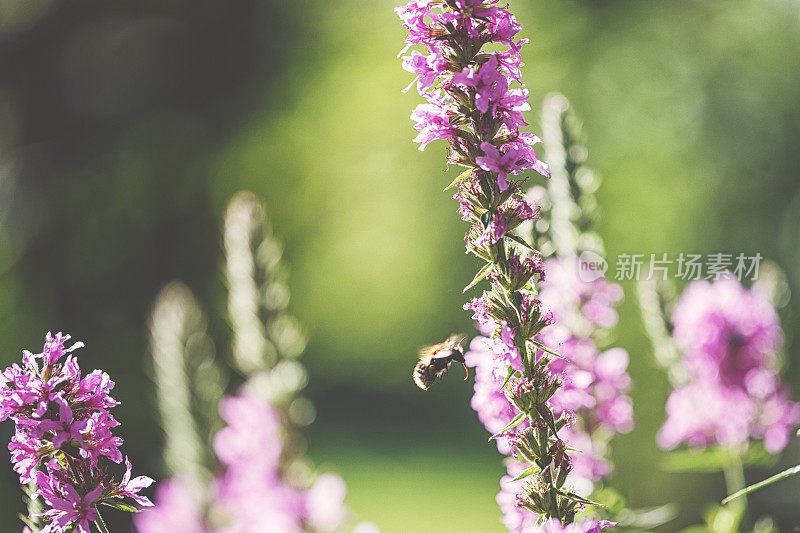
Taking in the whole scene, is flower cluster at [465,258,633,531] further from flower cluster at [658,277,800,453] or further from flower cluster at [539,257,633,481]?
flower cluster at [658,277,800,453]

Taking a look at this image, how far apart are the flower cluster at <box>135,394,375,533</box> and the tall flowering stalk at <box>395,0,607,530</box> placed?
485mm

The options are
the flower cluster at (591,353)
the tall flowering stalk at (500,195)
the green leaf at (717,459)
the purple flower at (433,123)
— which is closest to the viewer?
the tall flowering stalk at (500,195)

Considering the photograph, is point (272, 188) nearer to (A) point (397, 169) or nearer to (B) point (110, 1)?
(A) point (397, 169)

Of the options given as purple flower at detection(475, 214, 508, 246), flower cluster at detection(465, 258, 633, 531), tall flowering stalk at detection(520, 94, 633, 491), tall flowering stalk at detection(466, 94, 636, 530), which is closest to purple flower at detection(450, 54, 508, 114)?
purple flower at detection(475, 214, 508, 246)

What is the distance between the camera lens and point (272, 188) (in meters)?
12.5

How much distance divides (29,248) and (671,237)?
7772mm

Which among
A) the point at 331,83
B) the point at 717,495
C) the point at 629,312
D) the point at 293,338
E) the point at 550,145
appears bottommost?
the point at 293,338

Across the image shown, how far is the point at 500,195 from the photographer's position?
1771mm

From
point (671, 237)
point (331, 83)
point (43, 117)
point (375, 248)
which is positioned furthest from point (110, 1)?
point (671, 237)

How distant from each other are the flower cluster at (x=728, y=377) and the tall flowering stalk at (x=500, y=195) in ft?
5.14

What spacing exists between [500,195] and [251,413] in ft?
3.58

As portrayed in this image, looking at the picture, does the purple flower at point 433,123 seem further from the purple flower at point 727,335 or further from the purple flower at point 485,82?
the purple flower at point 727,335

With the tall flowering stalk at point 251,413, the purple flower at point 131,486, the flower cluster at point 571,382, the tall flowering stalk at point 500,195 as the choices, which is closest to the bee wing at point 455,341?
the flower cluster at point 571,382

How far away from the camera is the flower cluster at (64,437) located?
1631mm
